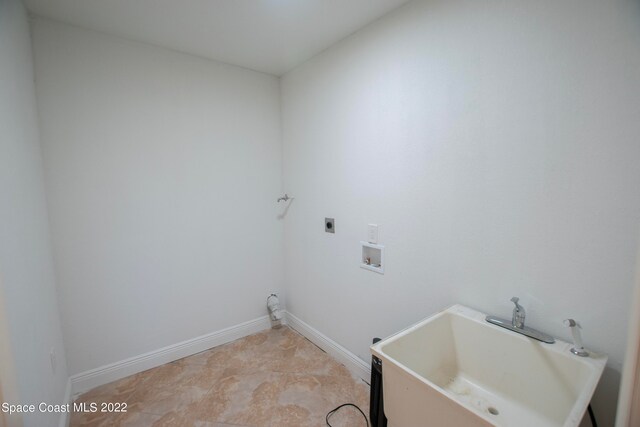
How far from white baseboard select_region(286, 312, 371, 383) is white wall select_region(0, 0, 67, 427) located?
5.43 ft

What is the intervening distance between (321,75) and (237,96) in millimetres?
755

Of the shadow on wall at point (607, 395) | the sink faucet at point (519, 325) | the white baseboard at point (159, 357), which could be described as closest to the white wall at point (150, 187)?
the white baseboard at point (159, 357)

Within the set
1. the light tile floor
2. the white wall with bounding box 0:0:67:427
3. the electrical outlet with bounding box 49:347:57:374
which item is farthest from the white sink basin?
the electrical outlet with bounding box 49:347:57:374

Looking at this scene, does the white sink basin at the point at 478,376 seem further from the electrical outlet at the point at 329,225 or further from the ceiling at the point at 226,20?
the ceiling at the point at 226,20

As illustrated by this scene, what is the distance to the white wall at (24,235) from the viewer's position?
1.01 m

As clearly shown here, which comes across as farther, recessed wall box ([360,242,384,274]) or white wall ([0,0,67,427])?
recessed wall box ([360,242,384,274])

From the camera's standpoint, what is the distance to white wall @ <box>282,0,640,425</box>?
99cm

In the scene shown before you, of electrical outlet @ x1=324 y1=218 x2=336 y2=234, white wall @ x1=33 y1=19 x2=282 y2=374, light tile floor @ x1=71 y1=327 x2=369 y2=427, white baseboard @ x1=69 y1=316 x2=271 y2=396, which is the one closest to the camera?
light tile floor @ x1=71 y1=327 x2=369 y2=427

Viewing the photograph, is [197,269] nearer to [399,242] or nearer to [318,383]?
[318,383]

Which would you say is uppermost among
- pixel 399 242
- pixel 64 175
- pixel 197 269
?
pixel 64 175

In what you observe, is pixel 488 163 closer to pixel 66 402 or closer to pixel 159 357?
pixel 159 357

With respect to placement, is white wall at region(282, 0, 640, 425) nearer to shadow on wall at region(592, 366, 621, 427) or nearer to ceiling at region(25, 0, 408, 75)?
shadow on wall at region(592, 366, 621, 427)

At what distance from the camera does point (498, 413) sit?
3.68ft

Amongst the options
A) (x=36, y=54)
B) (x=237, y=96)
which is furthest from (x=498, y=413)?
(x=36, y=54)
